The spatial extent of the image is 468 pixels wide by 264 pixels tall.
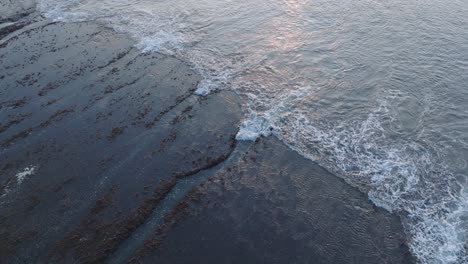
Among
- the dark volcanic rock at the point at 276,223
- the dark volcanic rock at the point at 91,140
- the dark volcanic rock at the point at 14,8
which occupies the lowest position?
the dark volcanic rock at the point at 276,223

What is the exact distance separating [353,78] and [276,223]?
10.5 meters

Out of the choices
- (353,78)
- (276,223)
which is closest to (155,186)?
(276,223)

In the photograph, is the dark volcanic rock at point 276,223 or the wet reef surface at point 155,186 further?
the wet reef surface at point 155,186

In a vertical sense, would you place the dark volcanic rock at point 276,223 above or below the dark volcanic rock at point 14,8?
below

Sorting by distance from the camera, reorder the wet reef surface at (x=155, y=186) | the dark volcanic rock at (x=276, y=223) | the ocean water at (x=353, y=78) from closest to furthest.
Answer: the dark volcanic rock at (x=276, y=223) < the wet reef surface at (x=155, y=186) < the ocean water at (x=353, y=78)

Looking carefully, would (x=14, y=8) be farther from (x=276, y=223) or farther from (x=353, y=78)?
(x=276, y=223)

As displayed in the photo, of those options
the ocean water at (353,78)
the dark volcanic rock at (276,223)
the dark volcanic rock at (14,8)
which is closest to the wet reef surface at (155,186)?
the dark volcanic rock at (276,223)

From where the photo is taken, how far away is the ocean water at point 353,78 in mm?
13891

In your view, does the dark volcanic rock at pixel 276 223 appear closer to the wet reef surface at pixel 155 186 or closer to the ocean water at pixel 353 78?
the wet reef surface at pixel 155 186

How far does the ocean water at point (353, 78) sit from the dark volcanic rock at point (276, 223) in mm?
887

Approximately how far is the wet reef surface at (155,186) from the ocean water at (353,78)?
3.98ft

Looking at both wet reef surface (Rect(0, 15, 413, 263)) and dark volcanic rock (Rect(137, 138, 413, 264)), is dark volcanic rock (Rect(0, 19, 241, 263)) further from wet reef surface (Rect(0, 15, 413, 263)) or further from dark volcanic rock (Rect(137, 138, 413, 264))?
dark volcanic rock (Rect(137, 138, 413, 264))

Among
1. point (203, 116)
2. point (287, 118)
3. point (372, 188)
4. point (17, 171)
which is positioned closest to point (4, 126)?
point (17, 171)

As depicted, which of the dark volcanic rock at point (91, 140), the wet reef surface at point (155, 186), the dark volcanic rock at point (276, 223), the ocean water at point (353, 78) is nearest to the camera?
the dark volcanic rock at point (276, 223)
